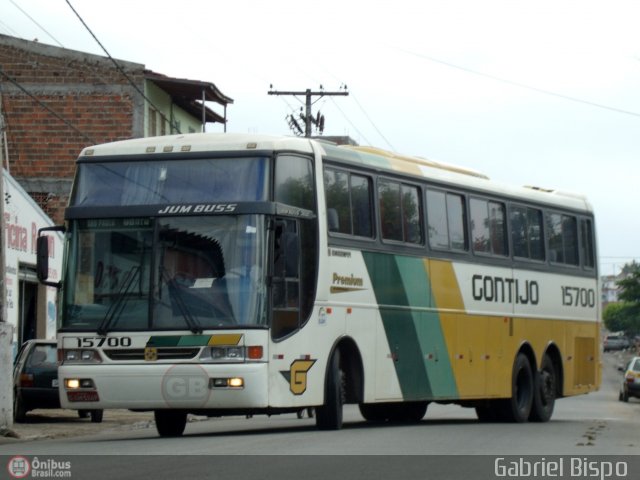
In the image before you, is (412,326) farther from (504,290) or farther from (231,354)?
(231,354)

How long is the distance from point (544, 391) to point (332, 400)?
7.24m

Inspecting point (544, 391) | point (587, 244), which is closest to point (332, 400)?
point (544, 391)

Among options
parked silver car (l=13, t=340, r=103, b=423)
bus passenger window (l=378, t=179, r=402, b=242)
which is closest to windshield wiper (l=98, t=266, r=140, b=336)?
bus passenger window (l=378, t=179, r=402, b=242)

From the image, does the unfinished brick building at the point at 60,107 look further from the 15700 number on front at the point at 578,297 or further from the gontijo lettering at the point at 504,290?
the gontijo lettering at the point at 504,290

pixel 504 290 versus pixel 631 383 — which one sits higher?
pixel 504 290

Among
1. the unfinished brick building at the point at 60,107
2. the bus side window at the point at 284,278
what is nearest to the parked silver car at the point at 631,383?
the unfinished brick building at the point at 60,107

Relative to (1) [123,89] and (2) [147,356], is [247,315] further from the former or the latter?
(1) [123,89]

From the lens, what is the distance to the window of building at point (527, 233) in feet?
75.6

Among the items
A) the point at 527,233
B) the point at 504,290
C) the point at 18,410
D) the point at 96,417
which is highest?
the point at 527,233

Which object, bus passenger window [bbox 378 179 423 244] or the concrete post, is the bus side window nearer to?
bus passenger window [bbox 378 179 423 244]

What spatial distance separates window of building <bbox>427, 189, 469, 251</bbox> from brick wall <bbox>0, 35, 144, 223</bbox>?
21111mm

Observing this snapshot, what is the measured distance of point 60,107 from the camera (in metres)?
41.2
